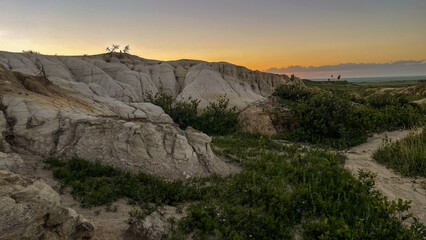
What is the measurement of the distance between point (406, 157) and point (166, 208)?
7.67 m

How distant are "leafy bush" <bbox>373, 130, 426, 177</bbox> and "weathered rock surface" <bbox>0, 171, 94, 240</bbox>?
27.7 feet

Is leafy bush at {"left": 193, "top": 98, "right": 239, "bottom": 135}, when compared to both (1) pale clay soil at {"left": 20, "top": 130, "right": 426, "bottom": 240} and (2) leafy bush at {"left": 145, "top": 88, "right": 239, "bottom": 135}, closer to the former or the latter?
(2) leafy bush at {"left": 145, "top": 88, "right": 239, "bottom": 135}

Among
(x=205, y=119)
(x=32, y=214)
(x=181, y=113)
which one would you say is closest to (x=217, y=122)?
(x=205, y=119)

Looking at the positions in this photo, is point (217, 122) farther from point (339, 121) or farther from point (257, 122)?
point (339, 121)

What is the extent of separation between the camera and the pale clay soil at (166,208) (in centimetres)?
443

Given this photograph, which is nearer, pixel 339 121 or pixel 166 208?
pixel 166 208

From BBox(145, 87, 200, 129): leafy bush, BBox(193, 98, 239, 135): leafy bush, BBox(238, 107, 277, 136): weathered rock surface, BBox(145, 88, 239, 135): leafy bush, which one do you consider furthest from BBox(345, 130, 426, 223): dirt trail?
BBox(145, 87, 200, 129): leafy bush

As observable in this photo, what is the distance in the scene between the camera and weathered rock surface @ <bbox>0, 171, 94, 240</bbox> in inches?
111

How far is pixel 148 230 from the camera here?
13.6 ft

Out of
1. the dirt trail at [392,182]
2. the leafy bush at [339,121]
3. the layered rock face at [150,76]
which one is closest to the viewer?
the dirt trail at [392,182]

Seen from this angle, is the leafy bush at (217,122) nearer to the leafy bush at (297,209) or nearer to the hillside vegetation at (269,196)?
the hillside vegetation at (269,196)

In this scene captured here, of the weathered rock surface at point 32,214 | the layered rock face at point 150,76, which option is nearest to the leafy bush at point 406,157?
the weathered rock surface at point 32,214

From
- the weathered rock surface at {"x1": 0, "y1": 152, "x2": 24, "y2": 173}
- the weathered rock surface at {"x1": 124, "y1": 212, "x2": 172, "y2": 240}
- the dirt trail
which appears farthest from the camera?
the dirt trail

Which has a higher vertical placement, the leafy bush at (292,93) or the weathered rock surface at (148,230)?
the leafy bush at (292,93)
